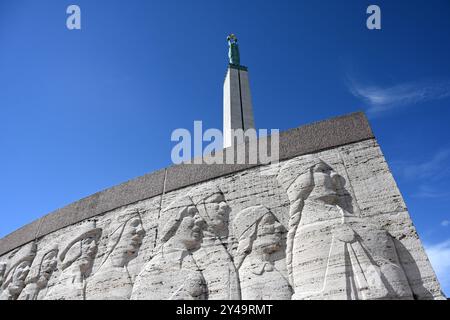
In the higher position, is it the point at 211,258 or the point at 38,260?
the point at 38,260

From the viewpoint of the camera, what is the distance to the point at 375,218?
13.5 ft

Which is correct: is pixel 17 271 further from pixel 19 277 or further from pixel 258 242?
Result: pixel 258 242

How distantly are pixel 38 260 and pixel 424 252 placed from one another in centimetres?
575

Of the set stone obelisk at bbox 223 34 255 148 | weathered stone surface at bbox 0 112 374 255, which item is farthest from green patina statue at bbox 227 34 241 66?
weathered stone surface at bbox 0 112 374 255

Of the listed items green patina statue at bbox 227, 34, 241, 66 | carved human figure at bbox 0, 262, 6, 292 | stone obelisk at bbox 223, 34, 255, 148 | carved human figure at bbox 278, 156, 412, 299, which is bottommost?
carved human figure at bbox 278, 156, 412, 299

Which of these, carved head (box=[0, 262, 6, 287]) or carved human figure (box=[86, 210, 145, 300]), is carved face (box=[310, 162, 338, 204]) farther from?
carved head (box=[0, 262, 6, 287])

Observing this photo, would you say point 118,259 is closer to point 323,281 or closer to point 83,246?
point 83,246

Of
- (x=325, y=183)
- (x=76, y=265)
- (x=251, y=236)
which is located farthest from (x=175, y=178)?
(x=325, y=183)

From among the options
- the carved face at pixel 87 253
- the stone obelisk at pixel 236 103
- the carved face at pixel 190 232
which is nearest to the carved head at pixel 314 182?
the carved face at pixel 190 232

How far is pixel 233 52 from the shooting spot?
16.4 metres

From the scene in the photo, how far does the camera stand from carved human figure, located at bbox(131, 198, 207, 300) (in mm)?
4336

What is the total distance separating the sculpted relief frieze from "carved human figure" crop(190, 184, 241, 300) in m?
0.01

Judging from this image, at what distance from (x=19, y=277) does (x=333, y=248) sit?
5140mm

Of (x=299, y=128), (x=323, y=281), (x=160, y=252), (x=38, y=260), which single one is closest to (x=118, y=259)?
(x=160, y=252)
